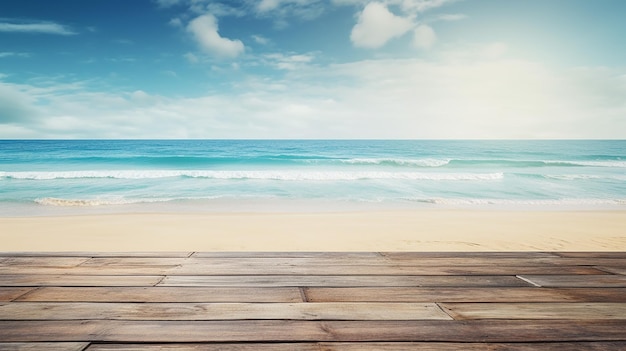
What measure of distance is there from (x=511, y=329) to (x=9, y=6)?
1987cm

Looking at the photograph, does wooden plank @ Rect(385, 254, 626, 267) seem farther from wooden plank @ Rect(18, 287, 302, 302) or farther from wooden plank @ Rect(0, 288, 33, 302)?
wooden plank @ Rect(0, 288, 33, 302)

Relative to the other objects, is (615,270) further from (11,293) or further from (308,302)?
(11,293)

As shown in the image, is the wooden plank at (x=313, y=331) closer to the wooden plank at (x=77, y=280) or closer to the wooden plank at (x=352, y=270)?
the wooden plank at (x=77, y=280)

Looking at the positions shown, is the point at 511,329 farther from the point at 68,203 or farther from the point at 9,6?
the point at 9,6

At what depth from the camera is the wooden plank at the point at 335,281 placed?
2.09 m

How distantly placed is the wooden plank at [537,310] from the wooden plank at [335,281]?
305mm

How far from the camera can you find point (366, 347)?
1.40 meters

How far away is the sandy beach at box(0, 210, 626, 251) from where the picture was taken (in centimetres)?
585

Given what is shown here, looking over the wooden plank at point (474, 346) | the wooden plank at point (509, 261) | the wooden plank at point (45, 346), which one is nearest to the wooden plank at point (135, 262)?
the wooden plank at point (45, 346)

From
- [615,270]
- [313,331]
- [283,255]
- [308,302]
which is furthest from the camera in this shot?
[283,255]

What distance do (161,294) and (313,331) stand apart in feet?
3.05

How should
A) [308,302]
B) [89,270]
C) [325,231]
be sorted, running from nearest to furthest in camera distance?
[308,302]
[89,270]
[325,231]

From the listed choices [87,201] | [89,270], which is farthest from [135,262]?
[87,201]

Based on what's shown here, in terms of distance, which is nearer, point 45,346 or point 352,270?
point 45,346
